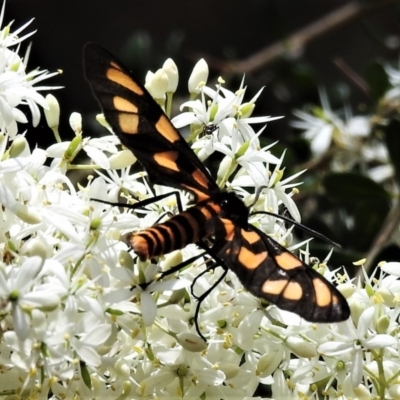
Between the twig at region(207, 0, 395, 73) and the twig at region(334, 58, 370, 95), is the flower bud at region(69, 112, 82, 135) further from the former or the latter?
the twig at region(207, 0, 395, 73)

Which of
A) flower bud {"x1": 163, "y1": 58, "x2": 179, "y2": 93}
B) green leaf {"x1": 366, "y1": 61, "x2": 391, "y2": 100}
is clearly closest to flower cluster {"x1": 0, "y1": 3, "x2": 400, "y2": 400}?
flower bud {"x1": 163, "y1": 58, "x2": 179, "y2": 93}

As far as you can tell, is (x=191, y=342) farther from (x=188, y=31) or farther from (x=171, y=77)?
(x=188, y=31)

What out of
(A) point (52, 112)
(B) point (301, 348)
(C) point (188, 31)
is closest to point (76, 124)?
(A) point (52, 112)

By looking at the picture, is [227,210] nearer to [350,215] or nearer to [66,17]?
[350,215]

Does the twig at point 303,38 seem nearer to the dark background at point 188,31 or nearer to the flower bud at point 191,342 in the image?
the dark background at point 188,31

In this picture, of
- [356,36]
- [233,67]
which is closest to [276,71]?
[233,67]

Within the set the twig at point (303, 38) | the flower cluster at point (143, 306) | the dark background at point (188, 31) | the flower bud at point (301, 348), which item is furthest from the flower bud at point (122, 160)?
the dark background at point (188, 31)

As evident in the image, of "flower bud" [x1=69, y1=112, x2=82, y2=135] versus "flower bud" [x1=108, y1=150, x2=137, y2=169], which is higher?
"flower bud" [x1=69, y1=112, x2=82, y2=135]
